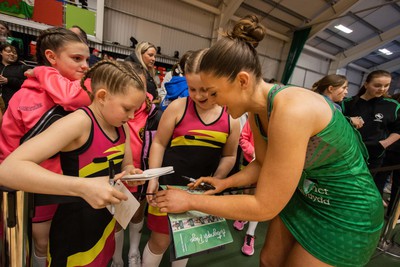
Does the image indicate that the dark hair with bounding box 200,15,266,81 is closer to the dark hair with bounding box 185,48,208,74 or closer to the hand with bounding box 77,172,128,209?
the dark hair with bounding box 185,48,208,74

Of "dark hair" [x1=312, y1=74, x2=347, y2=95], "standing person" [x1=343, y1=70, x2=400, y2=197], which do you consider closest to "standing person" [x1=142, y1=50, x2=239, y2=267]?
"dark hair" [x1=312, y1=74, x2=347, y2=95]

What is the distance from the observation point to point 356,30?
32.1 ft

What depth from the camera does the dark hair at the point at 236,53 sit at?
0.86 meters

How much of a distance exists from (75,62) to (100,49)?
5.99 meters

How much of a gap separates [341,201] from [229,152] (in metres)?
0.65

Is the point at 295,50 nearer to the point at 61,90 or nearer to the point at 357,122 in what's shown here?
the point at 357,122

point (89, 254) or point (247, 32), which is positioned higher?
point (247, 32)

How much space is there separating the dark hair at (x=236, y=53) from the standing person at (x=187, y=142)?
1.21 feet

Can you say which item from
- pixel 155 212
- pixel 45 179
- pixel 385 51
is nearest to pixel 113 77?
pixel 45 179

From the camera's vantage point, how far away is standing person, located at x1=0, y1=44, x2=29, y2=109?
9.57 feet

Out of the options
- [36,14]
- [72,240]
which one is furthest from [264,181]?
[36,14]

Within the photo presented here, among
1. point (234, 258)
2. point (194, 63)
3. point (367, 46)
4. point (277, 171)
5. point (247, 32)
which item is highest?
point (367, 46)

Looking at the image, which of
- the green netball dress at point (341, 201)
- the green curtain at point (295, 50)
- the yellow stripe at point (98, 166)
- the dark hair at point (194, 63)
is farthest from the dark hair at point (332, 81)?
the green curtain at point (295, 50)

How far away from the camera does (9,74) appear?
2.95m
